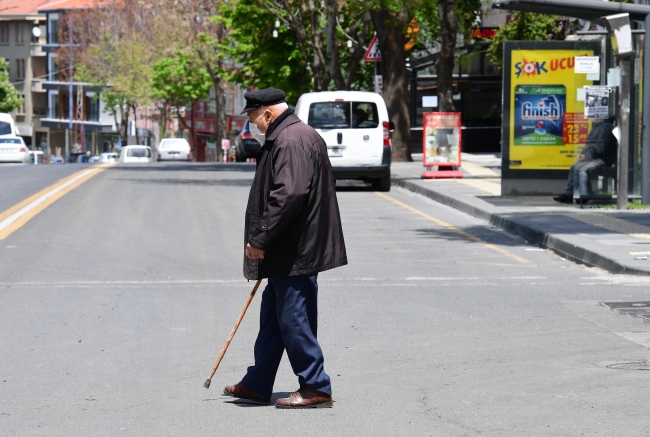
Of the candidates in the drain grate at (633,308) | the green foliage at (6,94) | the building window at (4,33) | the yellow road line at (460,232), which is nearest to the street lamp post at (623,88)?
the yellow road line at (460,232)

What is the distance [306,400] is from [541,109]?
14319 mm

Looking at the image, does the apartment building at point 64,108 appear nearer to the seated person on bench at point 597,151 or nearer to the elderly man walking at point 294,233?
the seated person on bench at point 597,151

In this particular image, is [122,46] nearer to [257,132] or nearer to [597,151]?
[597,151]

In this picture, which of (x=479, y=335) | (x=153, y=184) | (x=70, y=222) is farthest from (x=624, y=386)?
(x=153, y=184)

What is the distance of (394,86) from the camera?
33938mm

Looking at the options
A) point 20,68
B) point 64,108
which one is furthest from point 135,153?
point 20,68

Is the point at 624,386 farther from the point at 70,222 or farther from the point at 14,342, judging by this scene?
the point at 70,222

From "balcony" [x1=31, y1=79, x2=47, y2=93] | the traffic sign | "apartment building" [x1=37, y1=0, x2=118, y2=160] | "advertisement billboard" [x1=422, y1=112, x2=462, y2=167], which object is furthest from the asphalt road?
"balcony" [x1=31, y1=79, x2=47, y2=93]

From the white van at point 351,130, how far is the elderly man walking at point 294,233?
16.9 metres

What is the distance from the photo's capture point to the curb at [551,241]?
12.0m

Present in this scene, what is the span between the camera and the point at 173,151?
59.1m

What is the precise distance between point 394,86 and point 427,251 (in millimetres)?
20390

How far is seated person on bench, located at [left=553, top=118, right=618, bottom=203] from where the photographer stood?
18.4m

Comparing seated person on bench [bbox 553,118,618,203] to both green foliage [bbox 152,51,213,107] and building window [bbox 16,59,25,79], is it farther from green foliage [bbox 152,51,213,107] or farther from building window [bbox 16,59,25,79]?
building window [bbox 16,59,25,79]
